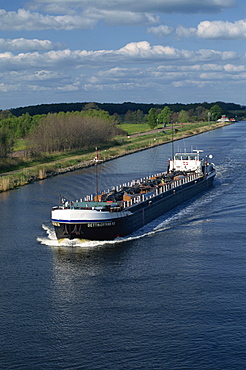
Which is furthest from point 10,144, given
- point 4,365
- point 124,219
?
point 4,365

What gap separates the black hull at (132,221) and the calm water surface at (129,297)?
2.33ft

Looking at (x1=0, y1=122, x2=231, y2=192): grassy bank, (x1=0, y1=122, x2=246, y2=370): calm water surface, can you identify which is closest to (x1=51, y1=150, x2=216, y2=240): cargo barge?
(x1=0, y1=122, x2=246, y2=370): calm water surface

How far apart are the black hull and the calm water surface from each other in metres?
0.71

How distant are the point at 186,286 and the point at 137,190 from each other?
70.5ft

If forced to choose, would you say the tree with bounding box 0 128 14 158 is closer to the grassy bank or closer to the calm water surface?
the grassy bank

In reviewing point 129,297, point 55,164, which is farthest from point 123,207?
point 55,164

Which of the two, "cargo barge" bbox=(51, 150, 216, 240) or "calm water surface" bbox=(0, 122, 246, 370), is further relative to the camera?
"cargo barge" bbox=(51, 150, 216, 240)

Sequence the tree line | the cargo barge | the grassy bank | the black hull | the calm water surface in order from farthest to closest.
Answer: the tree line, the grassy bank, the black hull, the cargo barge, the calm water surface

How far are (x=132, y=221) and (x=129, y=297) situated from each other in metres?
13.9

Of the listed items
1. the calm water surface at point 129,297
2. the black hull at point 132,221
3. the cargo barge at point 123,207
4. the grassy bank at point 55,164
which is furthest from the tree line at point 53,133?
the calm water surface at point 129,297

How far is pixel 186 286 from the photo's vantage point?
29562 millimetres

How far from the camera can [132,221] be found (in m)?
41.6

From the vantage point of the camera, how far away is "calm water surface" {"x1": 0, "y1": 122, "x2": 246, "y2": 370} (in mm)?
22625

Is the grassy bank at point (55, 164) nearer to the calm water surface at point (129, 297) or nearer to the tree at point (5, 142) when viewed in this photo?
the tree at point (5, 142)
